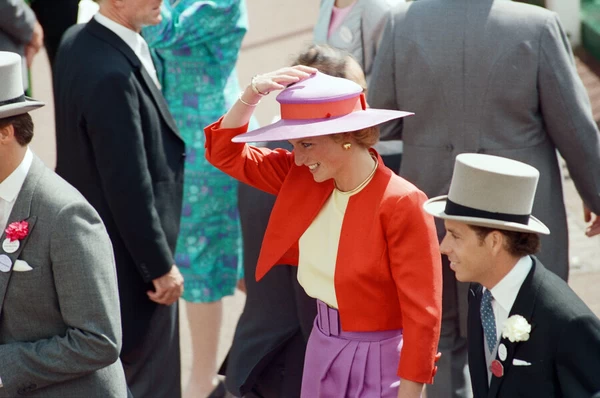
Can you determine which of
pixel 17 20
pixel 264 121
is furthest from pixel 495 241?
pixel 264 121

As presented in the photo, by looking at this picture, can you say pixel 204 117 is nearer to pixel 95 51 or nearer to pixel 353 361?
pixel 95 51

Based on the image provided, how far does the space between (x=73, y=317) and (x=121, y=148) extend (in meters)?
1.12

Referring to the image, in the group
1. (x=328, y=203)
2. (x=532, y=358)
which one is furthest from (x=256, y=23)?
(x=532, y=358)

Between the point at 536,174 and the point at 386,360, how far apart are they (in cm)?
68

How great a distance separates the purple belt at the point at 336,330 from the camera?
313 centimetres

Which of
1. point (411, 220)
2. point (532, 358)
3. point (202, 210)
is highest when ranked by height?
point (411, 220)

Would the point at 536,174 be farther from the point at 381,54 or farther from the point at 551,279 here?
the point at 381,54

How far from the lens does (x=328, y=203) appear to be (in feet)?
10.5

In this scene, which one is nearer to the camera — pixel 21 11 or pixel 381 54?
pixel 381 54

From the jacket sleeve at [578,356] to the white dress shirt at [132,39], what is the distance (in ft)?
6.61

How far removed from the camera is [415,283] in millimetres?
2998

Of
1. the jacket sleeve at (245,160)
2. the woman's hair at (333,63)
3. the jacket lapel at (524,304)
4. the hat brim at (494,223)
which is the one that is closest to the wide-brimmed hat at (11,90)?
the jacket sleeve at (245,160)

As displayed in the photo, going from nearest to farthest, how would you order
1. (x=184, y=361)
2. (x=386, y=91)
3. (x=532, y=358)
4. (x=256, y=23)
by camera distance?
(x=532, y=358), (x=386, y=91), (x=184, y=361), (x=256, y=23)

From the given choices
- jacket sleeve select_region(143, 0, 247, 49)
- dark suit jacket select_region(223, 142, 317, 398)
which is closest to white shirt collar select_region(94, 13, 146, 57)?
jacket sleeve select_region(143, 0, 247, 49)
